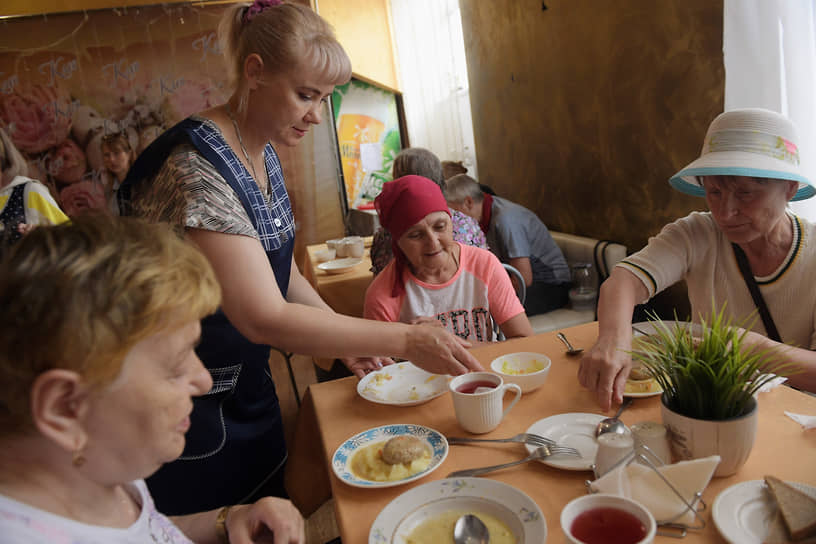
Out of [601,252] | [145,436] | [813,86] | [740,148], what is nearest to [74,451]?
[145,436]

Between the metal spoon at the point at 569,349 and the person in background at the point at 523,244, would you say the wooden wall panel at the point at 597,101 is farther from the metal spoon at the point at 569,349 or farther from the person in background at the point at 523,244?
the metal spoon at the point at 569,349

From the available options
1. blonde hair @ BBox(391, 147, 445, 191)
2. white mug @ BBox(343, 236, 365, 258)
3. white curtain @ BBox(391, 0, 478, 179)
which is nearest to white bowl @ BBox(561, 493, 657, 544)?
blonde hair @ BBox(391, 147, 445, 191)

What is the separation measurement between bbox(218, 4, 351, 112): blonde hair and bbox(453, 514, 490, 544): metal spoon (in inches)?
43.1

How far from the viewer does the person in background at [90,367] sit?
608 mm

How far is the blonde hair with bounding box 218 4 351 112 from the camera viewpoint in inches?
52.5

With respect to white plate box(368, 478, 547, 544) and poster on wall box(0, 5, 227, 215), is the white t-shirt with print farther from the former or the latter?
poster on wall box(0, 5, 227, 215)

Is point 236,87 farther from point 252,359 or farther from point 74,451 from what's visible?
point 74,451

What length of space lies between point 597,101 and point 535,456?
286cm

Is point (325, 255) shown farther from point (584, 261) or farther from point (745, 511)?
point (745, 511)

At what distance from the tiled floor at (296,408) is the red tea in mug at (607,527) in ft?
4.08

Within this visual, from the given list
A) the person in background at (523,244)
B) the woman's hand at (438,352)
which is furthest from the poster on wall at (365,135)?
the woman's hand at (438,352)

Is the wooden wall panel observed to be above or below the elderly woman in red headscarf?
above

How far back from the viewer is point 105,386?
0.65 meters

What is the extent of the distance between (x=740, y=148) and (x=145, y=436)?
5.01 feet
